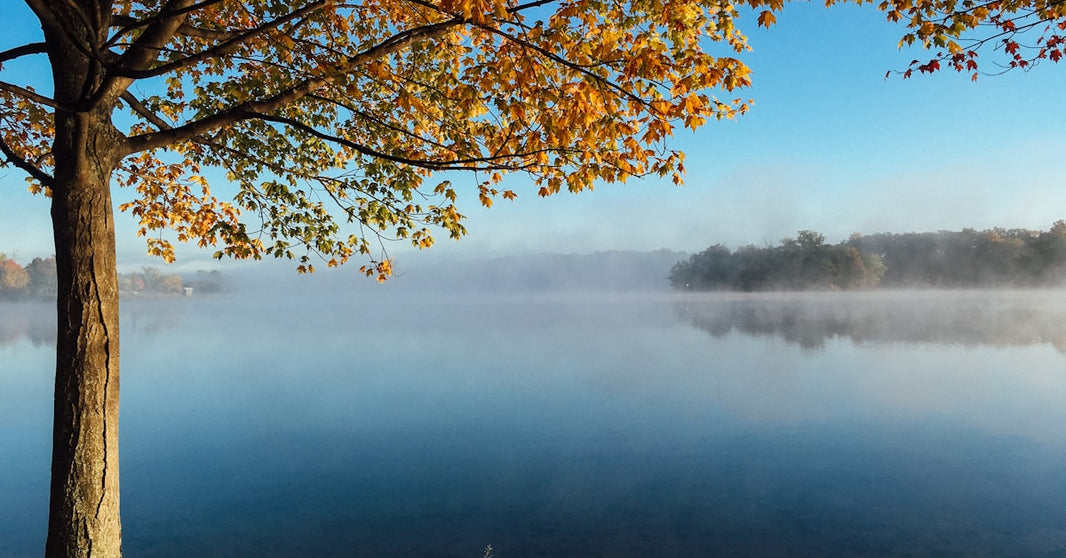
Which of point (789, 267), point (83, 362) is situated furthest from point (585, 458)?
point (789, 267)

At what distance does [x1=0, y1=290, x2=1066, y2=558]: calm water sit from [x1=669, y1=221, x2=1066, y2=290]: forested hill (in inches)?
4469

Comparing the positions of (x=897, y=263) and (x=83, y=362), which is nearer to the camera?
(x=83, y=362)

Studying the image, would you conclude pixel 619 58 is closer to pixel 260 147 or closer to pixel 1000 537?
pixel 260 147

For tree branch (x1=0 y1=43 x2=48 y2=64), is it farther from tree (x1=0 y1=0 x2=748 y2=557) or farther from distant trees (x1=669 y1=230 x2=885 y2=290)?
distant trees (x1=669 y1=230 x2=885 y2=290)

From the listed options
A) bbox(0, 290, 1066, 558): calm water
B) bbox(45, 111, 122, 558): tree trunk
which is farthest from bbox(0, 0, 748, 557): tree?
bbox(0, 290, 1066, 558): calm water

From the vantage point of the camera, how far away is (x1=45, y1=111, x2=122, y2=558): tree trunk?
5336mm

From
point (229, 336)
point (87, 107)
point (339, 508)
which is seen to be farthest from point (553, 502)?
point (229, 336)

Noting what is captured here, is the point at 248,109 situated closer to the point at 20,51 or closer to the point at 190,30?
the point at 190,30

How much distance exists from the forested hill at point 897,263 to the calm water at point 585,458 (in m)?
114

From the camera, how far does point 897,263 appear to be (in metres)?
155

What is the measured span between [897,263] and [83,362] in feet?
597

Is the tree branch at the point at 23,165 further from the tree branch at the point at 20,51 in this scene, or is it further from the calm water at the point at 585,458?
the calm water at the point at 585,458

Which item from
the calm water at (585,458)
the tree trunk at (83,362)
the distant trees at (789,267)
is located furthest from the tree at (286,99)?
the distant trees at (789,267)

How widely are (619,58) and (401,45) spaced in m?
2.80
